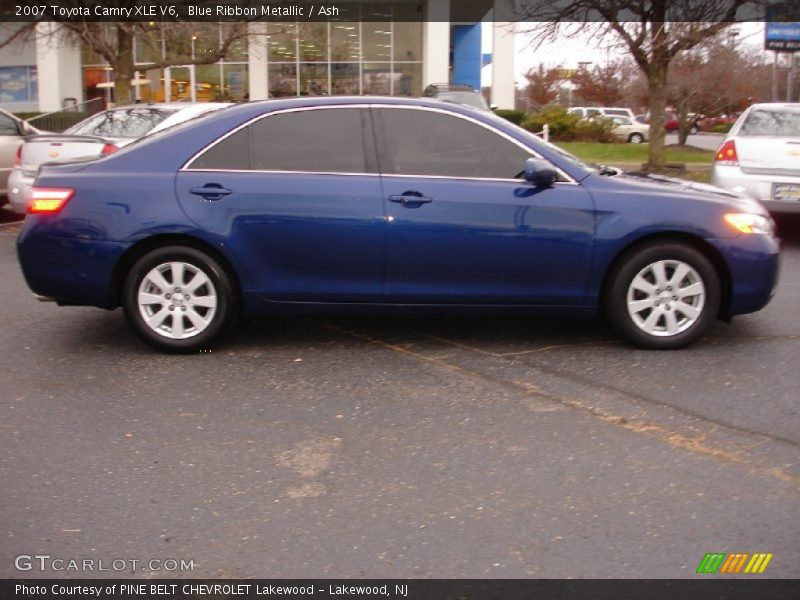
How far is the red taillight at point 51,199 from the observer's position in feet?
18.7

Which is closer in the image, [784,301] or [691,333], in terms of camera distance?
[691,333]

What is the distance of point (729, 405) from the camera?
16.0ft

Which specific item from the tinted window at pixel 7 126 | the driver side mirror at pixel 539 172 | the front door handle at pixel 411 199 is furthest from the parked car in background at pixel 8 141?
the driver side mirror at pixel 539 172

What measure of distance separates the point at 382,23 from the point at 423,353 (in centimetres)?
3023

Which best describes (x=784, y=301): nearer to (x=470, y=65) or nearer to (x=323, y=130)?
(x=323, y=130)

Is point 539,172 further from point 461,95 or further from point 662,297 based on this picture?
point 461,95

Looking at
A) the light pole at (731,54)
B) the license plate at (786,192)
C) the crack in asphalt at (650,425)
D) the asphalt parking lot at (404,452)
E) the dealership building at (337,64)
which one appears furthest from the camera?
the dealership building at (337,64)

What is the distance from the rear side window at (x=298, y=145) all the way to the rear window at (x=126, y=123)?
16.3 ft

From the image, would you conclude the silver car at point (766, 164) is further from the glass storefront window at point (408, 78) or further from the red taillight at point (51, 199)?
the glass storefront window at point (408, 78)

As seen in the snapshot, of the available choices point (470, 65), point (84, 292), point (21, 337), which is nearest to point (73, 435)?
point (84, 292)

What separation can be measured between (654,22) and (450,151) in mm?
12123

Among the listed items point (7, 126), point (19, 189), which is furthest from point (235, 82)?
point (19, 189)

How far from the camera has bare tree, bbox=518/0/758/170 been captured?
16.1 metres

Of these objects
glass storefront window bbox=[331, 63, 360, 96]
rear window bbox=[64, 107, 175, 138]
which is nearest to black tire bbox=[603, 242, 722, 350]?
rear window bbox=[64, 107, 175, 138]
